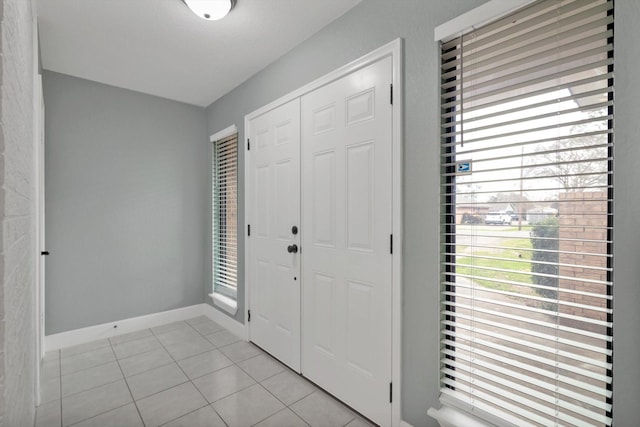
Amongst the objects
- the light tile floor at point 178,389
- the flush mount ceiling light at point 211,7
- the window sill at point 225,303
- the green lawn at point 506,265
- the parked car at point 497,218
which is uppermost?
the flush mount ceiling light at point 211,7

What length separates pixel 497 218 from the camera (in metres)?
1.40

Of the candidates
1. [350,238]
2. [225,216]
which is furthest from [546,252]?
[225,216]

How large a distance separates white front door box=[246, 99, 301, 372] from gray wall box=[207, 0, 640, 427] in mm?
563

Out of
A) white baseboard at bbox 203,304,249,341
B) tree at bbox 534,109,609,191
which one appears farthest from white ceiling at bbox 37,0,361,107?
white baseboard at bbox 203,304,249,341

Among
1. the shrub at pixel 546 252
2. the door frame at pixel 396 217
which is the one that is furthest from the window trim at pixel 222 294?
the shrub at pixel 546 252

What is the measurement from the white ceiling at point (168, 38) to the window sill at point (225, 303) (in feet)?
7.47

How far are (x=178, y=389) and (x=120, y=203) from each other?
2044 mm

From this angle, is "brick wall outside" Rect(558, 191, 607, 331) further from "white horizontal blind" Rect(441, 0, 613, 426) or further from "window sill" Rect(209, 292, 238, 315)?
"window sill" Rect(209, 292, 238, 315)

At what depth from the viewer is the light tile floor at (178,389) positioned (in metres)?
1.90

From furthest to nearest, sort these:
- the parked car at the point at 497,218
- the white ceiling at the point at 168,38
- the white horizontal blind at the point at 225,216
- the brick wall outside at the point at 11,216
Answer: the white horizontal blind at the point at 225,216, the white ceiling at the point at 168,38, the parked car at the point at 497,218, the brick wall outside at the point at 11,216

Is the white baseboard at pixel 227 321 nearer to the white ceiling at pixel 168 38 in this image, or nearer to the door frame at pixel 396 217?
the door frame at pixel 396 217

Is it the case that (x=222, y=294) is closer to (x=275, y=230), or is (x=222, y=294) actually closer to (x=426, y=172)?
(x=275, y=230)

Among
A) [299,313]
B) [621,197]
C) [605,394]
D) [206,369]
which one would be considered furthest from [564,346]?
[206,369]

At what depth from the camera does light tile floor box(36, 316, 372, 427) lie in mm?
1904
